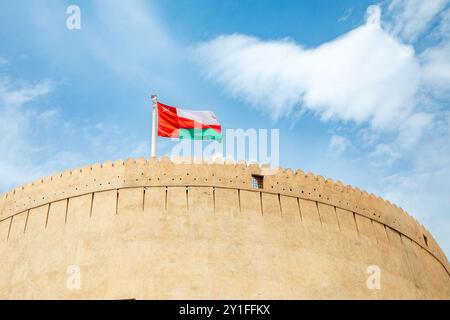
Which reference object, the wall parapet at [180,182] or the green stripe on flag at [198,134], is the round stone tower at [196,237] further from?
the green stripe on flag at [198,134]

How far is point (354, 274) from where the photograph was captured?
768 inches

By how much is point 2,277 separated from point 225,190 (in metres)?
7.05

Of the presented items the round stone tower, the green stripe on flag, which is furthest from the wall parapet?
the green stripe on flag

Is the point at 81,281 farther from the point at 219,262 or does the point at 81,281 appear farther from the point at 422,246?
the point at 422,246

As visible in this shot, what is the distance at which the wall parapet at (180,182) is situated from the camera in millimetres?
20016

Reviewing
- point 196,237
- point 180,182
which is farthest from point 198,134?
point 196,237

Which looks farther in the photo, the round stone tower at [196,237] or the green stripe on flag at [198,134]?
the green stripe on flag at [198,134]

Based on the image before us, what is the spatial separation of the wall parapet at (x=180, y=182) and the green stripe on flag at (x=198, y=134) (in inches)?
73.9

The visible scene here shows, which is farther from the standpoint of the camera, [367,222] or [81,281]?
[367,222]

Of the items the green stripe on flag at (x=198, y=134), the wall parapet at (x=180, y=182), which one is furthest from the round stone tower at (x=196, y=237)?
the green stripe on flag at (x=198, y=134)

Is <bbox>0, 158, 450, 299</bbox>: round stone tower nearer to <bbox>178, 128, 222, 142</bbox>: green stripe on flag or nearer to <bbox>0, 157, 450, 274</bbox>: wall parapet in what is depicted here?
<bbox>0, 157, 450, 274</bbox>: wall parapet

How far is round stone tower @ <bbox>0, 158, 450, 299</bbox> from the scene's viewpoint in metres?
18.1

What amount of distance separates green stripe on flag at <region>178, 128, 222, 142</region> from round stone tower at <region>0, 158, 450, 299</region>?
191cm
